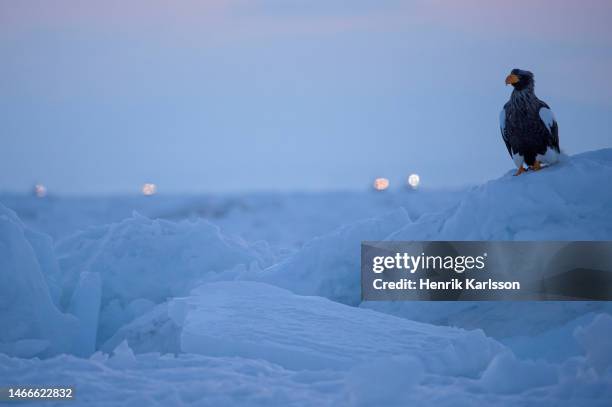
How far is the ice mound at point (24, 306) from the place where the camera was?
12.5ft

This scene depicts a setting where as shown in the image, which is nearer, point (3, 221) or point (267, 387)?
point (267, 387)

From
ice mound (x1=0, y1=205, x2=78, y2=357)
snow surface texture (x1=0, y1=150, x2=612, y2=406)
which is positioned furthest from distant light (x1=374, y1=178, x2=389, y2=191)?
ice mound (x1=0, y1=205, x2=78, y2=357)

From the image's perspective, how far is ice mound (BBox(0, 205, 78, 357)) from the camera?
12.5ft

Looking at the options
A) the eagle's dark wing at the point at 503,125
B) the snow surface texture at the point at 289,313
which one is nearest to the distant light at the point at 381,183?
the snow surface texture at the point at 289,313

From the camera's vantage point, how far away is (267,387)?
3574 millimetres

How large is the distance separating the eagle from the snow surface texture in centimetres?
11

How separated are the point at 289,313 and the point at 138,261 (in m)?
0.89

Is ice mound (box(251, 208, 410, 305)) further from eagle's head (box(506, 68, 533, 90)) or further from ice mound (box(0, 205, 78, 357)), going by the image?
ice mound (box(0, 205, 78, 357))

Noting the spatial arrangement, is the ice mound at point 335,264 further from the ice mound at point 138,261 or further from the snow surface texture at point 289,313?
the ice mound at point 138,261

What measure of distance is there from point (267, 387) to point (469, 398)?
965 mm

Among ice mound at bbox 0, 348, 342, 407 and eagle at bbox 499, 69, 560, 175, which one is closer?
ice mound at bbox 0, 348, 342, 407

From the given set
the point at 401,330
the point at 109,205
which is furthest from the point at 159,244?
the point at 401,330

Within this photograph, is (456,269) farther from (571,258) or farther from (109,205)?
(109,205)

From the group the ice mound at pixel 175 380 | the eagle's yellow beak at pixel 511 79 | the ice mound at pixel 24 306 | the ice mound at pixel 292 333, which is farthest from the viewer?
the eagle's yellow beak at pixel 511 79
